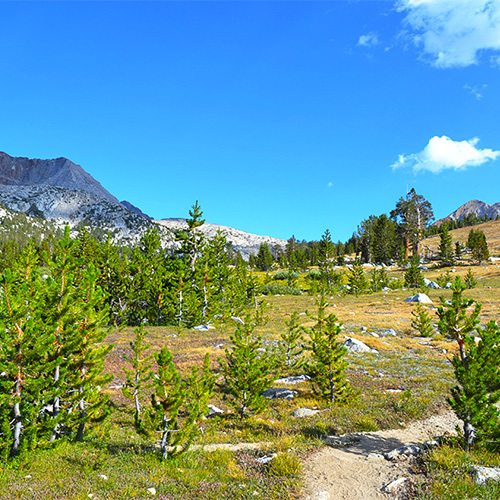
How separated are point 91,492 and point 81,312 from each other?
180 inches

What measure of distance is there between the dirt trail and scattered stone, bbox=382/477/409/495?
0.24 feet

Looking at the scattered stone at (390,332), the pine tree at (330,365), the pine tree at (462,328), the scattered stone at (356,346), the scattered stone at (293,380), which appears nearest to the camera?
the pine tree at (462,328)

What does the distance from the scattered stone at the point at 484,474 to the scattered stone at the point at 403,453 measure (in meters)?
1.62

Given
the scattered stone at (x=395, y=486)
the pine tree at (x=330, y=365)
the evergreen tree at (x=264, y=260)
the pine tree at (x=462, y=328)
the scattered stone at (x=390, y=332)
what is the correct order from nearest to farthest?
the scattered stone at (x=395, y=486), the pine tree at (x=462, y=328), the pine tree at (x=330, y=365), the scattered stone at (x=390, y=332), the evergreen tree at (x=264, y=260)

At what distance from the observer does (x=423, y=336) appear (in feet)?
92.8

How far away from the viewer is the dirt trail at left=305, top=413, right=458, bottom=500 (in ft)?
23.1

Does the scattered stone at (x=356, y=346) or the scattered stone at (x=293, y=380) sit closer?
the scattered stone at (x=293, y=380)

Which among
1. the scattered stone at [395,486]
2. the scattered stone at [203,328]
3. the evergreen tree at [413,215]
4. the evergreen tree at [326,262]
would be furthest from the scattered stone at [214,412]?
the evergreen tree at [413,215]

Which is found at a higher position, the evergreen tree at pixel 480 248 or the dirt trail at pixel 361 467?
the evergreen tree at pixel 480 248

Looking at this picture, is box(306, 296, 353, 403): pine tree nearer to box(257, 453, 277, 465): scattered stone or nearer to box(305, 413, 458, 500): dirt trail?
box(305, 413, 458, 500): dirt trail

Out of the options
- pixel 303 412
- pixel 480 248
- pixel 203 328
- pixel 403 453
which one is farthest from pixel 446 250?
pixel 403 453

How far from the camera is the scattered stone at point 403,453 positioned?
845cm

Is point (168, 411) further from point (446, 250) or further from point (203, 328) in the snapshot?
point (446, 250)

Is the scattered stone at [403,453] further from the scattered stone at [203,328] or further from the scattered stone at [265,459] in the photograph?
the scattered stone at [203,328]
